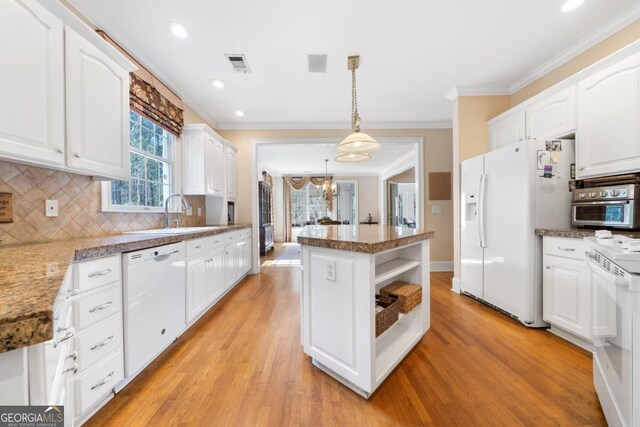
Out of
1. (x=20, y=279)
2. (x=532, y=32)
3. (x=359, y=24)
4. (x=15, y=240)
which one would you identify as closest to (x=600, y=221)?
(x=532, y=32)

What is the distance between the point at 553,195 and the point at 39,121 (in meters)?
3.76

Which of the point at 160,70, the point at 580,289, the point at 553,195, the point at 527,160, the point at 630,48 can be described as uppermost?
the point at 160,70

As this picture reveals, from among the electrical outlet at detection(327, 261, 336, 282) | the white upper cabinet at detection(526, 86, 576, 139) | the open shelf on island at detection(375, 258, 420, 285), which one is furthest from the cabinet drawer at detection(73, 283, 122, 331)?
the white upper cabinet at detection(526, 86, 576, 139)

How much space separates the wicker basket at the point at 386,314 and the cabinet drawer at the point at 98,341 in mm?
1546

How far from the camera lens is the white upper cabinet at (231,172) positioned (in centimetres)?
392

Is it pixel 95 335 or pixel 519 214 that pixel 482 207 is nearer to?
pixel 519 214

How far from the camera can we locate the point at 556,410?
1325 millimetres

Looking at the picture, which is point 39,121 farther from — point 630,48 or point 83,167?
point 630,48

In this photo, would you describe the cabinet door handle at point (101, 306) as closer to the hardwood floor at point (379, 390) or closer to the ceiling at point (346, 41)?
the hardwood floor at point (379, 390)

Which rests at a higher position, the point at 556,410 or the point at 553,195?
the point at 553,195

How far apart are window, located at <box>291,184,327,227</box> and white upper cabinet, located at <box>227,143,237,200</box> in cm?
514

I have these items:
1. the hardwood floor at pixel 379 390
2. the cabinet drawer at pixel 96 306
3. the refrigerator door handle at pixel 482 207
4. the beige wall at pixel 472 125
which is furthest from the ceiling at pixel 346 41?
the hardwood floor at pixel 379 390

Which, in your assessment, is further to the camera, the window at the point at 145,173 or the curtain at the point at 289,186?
the curtain at the point at 289,186

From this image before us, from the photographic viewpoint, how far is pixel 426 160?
4.34 metres
